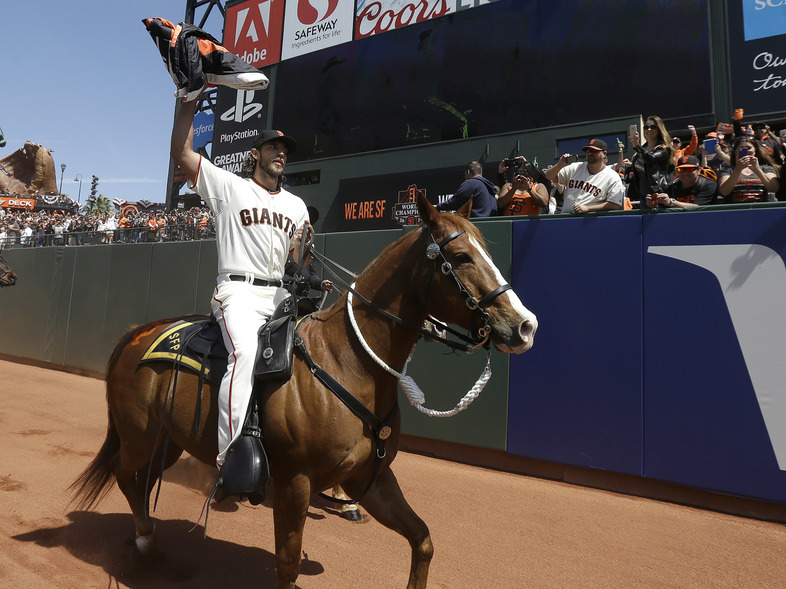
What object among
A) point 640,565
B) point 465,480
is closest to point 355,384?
point 640,565

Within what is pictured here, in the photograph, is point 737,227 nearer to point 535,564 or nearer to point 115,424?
point 535,564

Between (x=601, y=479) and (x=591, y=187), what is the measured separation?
129 inches

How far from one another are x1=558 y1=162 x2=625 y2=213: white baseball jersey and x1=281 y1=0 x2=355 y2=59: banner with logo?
12.8 meters

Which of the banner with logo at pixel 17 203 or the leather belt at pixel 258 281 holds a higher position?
the banner with logo at pixel 17 203

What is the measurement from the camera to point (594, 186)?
18.9 ft

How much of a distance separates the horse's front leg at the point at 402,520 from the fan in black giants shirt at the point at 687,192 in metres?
4.12

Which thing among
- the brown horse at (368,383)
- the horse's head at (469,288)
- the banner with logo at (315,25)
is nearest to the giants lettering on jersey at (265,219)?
the brown horse at (368,383)

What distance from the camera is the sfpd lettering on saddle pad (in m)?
3.04

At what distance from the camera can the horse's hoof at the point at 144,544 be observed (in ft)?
11.6

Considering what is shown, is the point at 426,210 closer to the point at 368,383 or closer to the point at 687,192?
the point at 368,383

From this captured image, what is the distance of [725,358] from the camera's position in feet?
15.2

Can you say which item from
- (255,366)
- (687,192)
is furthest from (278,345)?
(687,192)

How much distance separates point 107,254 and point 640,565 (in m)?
12.1

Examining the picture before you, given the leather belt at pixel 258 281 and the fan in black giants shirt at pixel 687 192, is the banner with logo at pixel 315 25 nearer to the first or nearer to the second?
the fan in black giants shirt at pixel 687 192
